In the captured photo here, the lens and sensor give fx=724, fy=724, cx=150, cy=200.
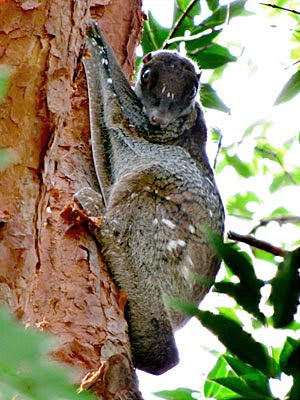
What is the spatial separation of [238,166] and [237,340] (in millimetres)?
5786

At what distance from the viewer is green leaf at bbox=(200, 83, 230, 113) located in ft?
20.4

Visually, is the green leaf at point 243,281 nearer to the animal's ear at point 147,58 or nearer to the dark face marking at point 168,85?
the dark face marking at point 168,85

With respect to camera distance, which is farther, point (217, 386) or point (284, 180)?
point (284, 180)

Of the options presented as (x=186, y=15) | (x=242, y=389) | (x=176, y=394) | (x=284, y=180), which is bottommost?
(x=284, y=180)

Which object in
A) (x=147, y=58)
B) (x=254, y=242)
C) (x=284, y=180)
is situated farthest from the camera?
(x=284, y=180)

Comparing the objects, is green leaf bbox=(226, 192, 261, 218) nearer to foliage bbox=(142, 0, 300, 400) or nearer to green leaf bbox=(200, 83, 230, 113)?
foliage bbox=(142, 0, 300, 400)

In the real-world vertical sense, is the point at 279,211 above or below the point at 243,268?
below

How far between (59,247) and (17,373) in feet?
9.19

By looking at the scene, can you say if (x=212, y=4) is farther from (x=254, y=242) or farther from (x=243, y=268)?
(x=243, y=268)

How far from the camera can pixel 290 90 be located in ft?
15.7

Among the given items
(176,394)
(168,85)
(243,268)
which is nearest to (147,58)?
(168,85)

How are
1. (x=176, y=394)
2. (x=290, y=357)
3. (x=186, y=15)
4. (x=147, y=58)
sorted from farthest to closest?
(x=186, y=15) < (x=147, y=58) < (x=176, y=394) < (x=290, y=357)

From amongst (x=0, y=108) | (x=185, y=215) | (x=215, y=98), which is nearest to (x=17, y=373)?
(x=0, y=108)

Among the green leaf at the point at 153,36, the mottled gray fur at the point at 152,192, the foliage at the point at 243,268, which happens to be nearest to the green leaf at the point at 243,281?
the foliage at the point at 243,268
